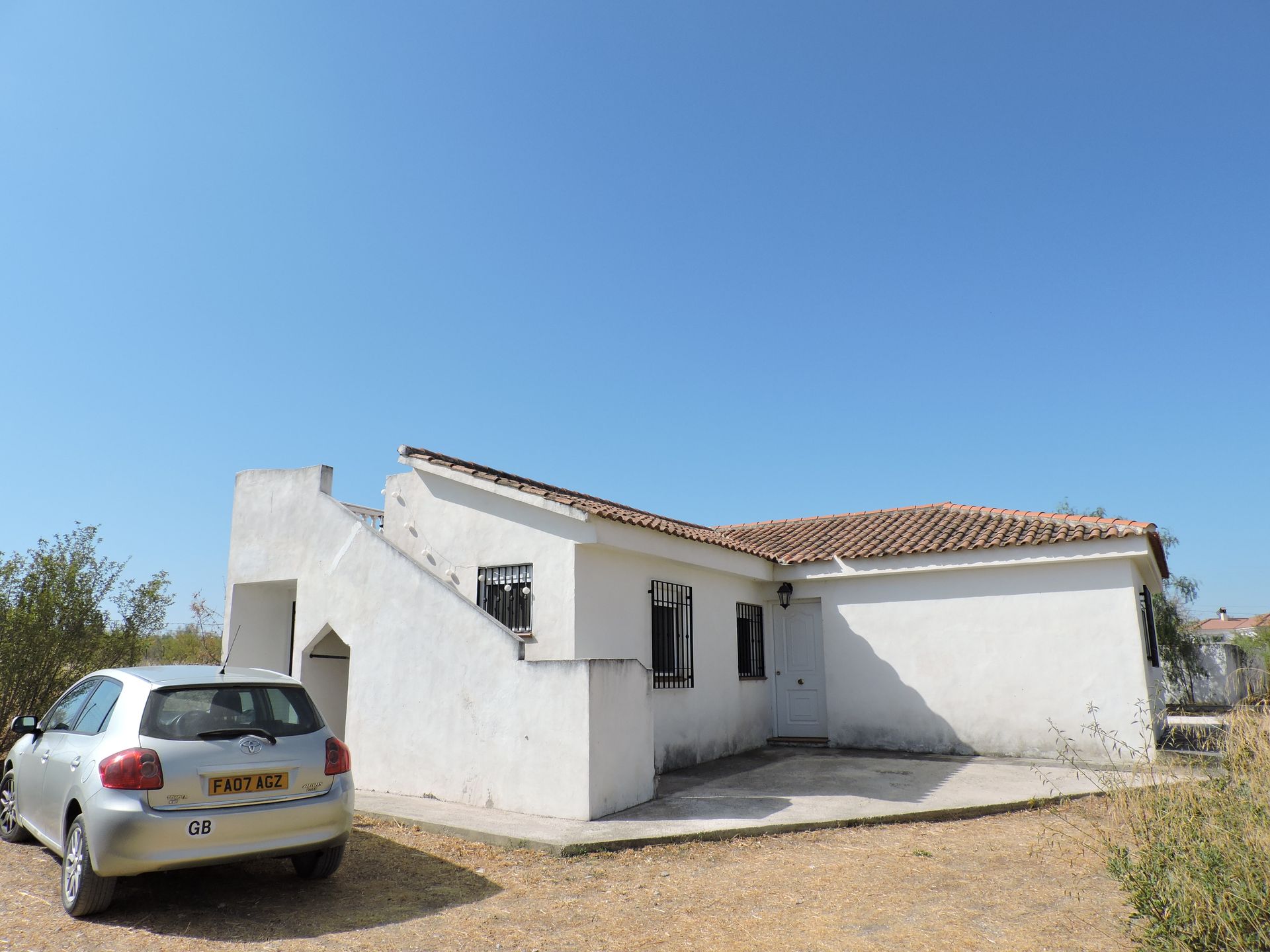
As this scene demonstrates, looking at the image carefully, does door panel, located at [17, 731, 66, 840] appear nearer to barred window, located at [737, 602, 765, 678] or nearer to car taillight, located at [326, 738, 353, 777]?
car taillight, located at [326, 738, 353, 777]

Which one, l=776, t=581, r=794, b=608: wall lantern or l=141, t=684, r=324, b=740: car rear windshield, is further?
l=776, t=581, r=794, b=608: wall lantern

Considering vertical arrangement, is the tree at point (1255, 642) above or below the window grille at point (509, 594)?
below

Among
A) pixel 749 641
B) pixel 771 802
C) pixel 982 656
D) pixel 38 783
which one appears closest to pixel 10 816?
pixel 38 783

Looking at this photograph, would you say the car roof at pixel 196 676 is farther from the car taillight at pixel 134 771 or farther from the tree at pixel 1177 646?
the tree at pixel 1177 646

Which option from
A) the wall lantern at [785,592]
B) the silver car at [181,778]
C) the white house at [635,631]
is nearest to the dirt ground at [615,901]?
the silver car at [181,778]

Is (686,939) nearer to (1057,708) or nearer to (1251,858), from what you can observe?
(1251,858)

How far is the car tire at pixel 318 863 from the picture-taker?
5.85 metres

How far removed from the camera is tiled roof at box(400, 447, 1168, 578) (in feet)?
36.5

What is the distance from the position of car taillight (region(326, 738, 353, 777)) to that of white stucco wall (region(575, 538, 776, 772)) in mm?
4050

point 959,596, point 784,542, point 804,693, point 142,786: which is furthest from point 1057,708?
point 142,786

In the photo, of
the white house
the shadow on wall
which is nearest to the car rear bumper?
the white house

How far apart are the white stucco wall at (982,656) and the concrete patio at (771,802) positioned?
0.79 meters

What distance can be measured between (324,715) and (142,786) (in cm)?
592

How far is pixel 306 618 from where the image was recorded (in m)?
10.3
